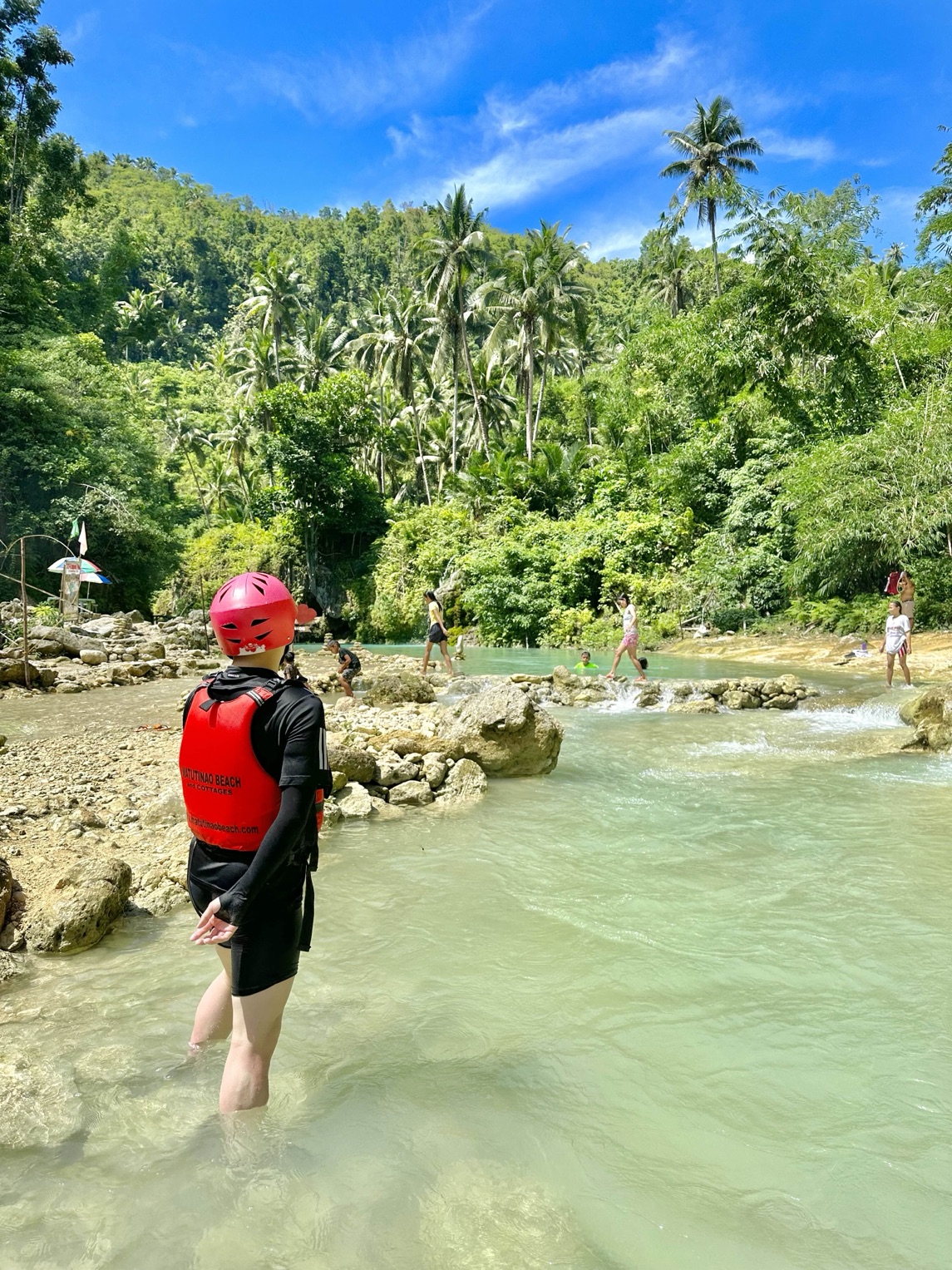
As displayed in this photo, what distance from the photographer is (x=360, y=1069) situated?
2971 millimetres

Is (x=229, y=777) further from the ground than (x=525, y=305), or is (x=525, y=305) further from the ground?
(x=525, y=305)

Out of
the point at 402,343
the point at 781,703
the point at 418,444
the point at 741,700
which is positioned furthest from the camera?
the point at 418,444

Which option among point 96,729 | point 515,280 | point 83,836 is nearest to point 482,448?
point 515,280

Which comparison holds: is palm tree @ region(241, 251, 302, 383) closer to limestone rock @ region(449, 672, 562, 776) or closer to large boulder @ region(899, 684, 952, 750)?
limestone rock @ region(449, 672, 562, 776)

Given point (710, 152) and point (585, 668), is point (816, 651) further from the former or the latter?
point (710, 152)

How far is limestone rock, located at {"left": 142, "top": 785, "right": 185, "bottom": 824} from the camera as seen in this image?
605cm

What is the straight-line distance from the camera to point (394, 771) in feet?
23.7

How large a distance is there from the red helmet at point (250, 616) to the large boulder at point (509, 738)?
558 cm

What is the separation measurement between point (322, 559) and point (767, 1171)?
3559cm

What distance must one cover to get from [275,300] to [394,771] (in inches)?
1781

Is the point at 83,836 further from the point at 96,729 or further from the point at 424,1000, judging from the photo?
the point at 96,729

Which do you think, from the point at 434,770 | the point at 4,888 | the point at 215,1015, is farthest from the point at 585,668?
the point at 215,1015

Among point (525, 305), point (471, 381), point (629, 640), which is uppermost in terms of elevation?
point (525, 305)

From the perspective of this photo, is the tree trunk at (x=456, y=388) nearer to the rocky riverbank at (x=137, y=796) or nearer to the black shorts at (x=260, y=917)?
the rocky riverbank at (x=137, y=796)
